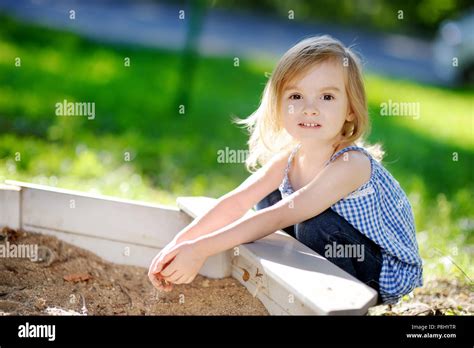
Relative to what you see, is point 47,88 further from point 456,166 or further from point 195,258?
point 195,258

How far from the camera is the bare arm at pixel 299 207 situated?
254 cm

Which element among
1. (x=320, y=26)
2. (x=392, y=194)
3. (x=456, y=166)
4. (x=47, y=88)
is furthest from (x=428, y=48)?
(x=392, y=194)

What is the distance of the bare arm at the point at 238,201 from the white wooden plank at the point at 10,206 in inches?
27.3

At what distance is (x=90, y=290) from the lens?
9.05 feet

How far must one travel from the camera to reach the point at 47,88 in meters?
6.58

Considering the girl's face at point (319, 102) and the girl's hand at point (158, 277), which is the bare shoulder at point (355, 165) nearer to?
the girl's face at point (319, 102)

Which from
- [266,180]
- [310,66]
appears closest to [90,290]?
[266,180]

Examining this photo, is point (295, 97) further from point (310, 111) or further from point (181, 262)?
point (181, 262)

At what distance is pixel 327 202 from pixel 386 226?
0.28 metres

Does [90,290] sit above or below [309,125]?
below

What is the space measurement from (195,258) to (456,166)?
412 centimetres

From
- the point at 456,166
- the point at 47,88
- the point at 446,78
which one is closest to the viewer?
the point at 456,166

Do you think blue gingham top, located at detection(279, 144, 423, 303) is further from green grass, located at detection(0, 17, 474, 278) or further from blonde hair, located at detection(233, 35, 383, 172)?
green grass, located at detection(0, 17, 474, 278)
